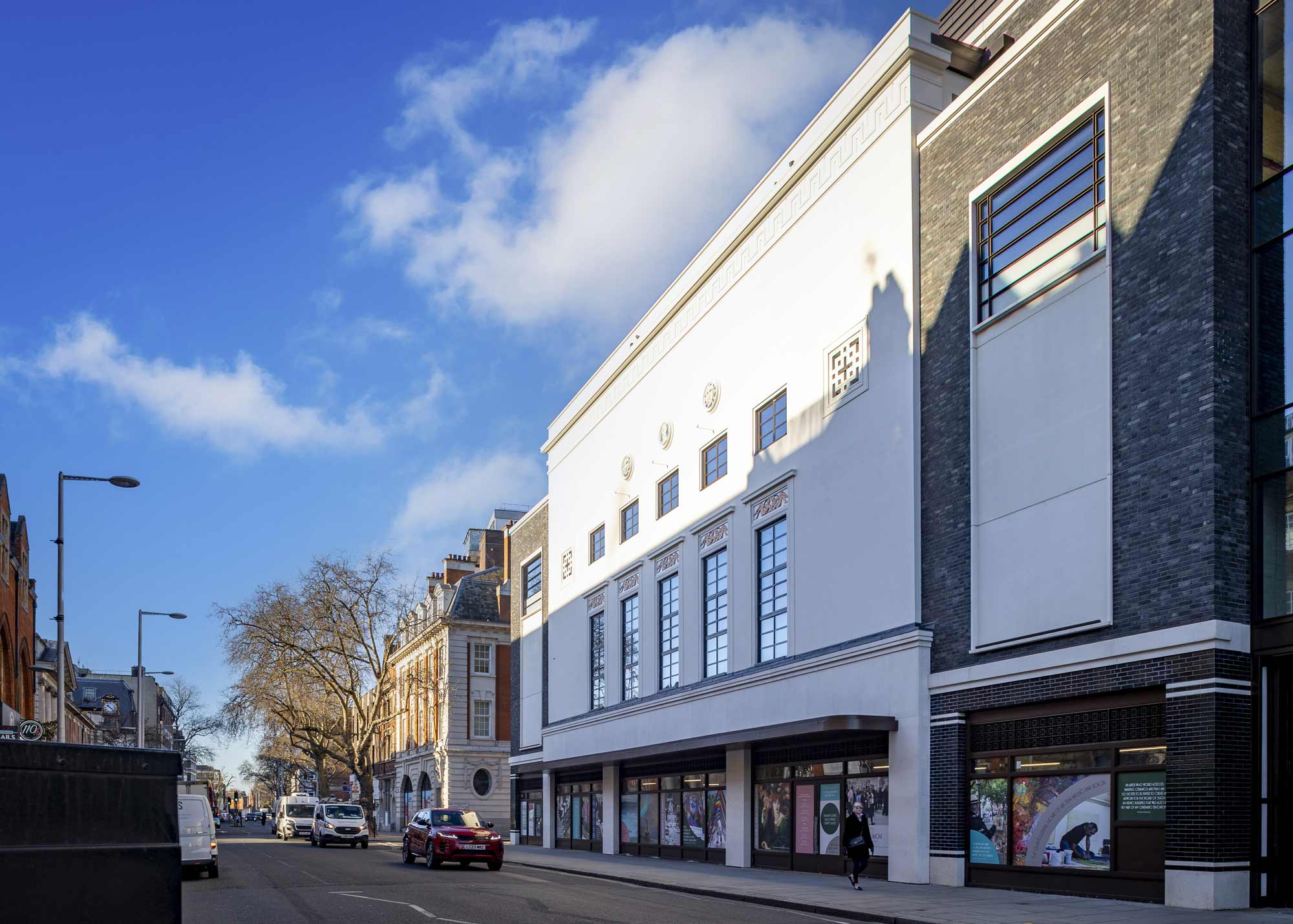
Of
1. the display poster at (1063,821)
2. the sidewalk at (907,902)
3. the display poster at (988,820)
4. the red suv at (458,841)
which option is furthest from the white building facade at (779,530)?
the red suv at (458,841)

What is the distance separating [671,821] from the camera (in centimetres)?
3425

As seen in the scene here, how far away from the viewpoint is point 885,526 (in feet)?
78.0

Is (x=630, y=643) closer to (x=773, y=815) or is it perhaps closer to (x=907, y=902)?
(x=773, y=815)

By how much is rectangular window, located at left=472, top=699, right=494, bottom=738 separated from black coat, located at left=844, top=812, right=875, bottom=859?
48.0m

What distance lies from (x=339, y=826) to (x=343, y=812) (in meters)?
0.99

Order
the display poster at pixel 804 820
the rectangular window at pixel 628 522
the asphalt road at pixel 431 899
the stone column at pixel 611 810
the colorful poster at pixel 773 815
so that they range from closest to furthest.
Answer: the asphalt road at pixel 431 899 < the display poster at pixel 804 820 < the colorful poster at pixel 773 815 < the stone column at pixel 611 810 < the rectangular window at pixel 628 522

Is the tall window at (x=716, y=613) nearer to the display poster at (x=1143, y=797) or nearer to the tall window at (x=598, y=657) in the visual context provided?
the tall window at (x=598, y=657)

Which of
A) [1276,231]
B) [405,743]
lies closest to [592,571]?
[1276,231]

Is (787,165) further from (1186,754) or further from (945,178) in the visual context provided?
(1186,754)

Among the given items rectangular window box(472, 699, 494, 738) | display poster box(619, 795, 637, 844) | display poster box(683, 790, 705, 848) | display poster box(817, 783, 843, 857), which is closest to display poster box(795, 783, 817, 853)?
display poster box(817, 783, 843, 857)

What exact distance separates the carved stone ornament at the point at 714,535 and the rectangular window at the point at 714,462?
1361mm

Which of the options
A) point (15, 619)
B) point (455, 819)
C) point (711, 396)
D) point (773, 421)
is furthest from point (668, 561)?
point (15, 619)

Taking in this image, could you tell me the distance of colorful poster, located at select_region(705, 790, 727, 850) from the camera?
99.8ft

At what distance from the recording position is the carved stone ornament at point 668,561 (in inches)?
1372
